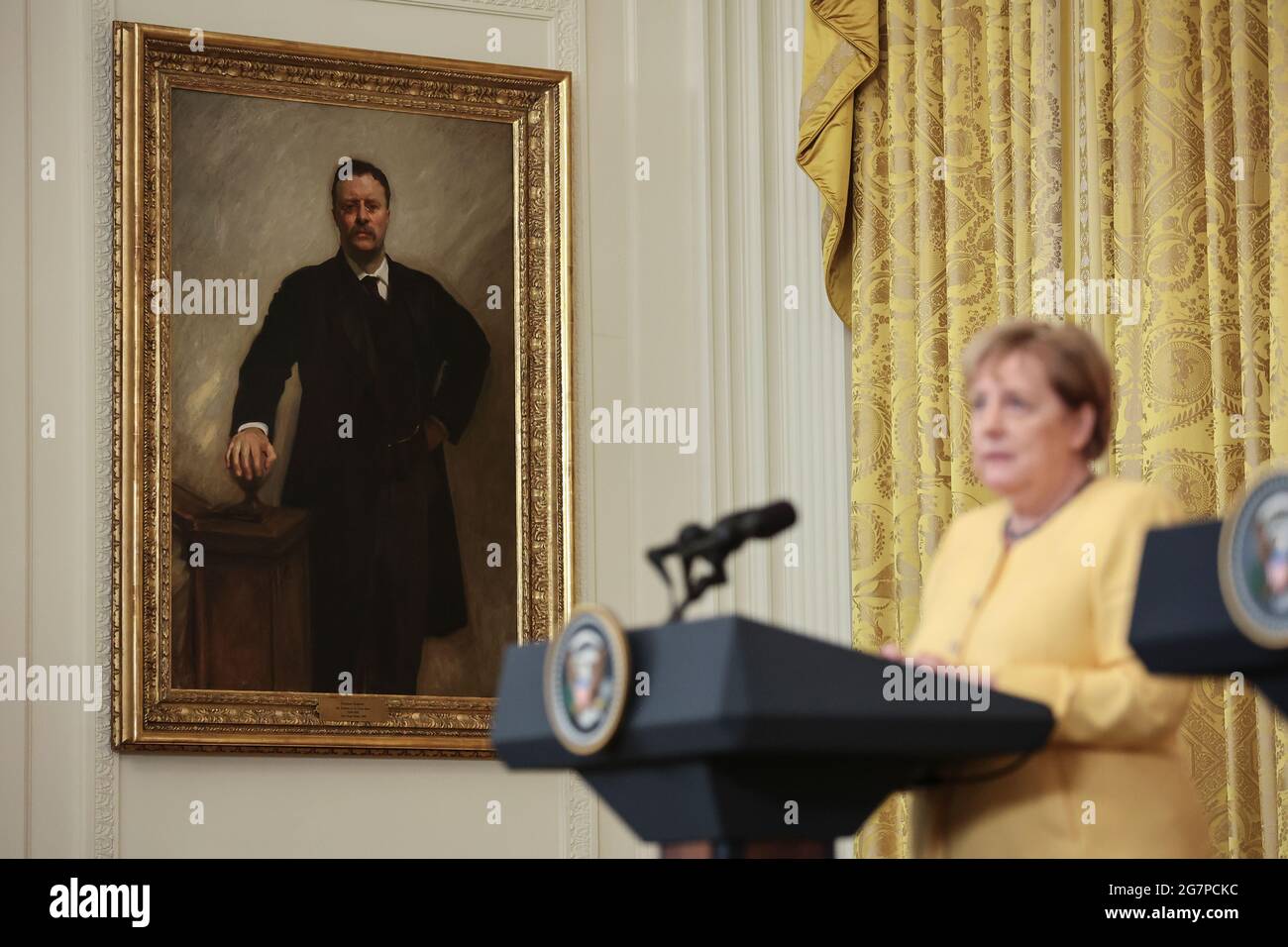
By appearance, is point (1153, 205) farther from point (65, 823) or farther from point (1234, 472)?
point (65, 823)

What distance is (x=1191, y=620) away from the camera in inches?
76.5

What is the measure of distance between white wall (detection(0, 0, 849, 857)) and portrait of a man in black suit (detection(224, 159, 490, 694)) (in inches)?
16.0

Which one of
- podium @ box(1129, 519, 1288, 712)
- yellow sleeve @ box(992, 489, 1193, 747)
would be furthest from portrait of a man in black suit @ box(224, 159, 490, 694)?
podium @ box(1129, 519, 1288, 712)

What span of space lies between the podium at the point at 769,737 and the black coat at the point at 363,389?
12.0 ft

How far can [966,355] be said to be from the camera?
111 inches

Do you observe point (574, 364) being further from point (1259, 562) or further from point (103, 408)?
point (1259, 562)

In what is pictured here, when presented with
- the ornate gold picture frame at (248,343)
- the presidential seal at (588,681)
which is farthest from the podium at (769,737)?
the ornate gold picture frame at (248,343)

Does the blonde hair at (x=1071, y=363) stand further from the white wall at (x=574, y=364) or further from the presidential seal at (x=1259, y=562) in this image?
the white wall at (x=574, y=364)

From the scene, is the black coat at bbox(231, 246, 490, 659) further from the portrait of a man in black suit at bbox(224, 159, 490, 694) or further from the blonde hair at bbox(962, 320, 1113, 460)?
the blonde hair at bbox(962, 320, 1113, 460)

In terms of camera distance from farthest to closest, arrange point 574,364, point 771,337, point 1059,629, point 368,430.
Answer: point 771,337
point 574,364
point 368,430
point 1059,629

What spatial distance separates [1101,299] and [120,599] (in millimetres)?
3029

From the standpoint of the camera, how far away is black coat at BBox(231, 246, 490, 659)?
6035 millimetres

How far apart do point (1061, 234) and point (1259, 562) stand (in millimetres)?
3765

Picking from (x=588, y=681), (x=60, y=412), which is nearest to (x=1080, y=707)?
(x=588, y=681)
